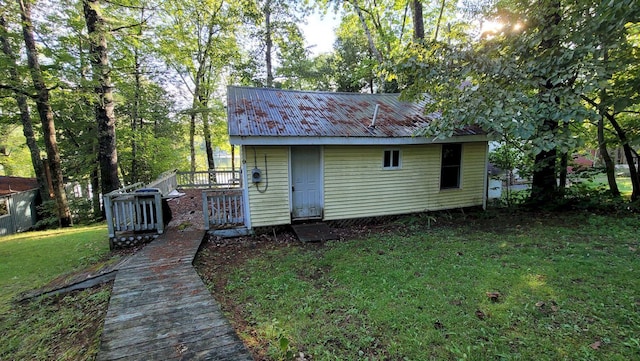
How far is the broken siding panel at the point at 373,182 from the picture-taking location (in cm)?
736

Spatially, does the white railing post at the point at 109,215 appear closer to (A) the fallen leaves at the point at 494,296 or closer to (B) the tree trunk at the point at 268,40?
(A) the fallen leaves at the point at 494,296

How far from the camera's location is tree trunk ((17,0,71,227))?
8.38 meters

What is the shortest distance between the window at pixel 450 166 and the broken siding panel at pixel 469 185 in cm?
13

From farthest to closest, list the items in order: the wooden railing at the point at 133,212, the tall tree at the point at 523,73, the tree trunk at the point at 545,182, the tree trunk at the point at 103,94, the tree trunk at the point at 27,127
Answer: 1. the tree trunk at the point at 27,127
2. the tree trunk at the point at 545,182
3. the tree trunk at the point at 103,94
4. the wooden railing at the point at 133,212
5. the tall tree at the point at 523,73

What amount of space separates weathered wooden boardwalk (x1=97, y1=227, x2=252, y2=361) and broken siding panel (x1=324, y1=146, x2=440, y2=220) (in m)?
3.92

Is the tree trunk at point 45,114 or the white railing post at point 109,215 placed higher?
the tree trunk at point 45,114

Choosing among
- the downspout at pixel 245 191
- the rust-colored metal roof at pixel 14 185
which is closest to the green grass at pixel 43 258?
the downspout at pixel 245 191

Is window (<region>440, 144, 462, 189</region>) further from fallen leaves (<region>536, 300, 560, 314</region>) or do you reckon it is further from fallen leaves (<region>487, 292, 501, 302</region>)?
fallen leaves (<region>536, 300, 560, 314</region>)

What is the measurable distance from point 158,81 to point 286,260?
1630 centimetres

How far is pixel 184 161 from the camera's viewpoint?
788 inches

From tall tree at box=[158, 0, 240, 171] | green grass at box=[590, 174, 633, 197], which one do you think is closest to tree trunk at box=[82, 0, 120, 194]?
tall tree at box=[158, 0, 240, 171]

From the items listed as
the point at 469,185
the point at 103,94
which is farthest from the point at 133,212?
the point at 469,185

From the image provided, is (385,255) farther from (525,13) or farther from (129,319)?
(525,13)

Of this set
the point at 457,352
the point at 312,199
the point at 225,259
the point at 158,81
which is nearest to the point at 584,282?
the point at 457,352
